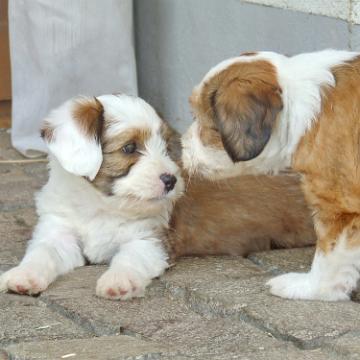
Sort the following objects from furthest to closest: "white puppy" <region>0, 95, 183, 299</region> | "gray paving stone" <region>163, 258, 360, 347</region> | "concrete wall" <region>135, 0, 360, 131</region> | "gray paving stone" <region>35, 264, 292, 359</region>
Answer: "concrete wall" <region>135, 0, 360, 131</region> → "white puppy" <region>0, 95, 183, 299</region> → "gray paving stone" <region>163, 258, 360, 347</region> → "gray paving stone" <region>35, 264, 292, 359</region>

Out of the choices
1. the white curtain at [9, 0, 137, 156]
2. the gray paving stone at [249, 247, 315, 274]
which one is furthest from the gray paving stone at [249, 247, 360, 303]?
the white curtain at [9, 0, 137, 156]

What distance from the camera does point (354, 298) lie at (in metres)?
4.65

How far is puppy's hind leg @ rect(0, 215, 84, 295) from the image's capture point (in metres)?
4.71

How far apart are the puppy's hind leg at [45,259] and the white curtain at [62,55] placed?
2.39 m

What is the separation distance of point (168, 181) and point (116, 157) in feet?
1.03

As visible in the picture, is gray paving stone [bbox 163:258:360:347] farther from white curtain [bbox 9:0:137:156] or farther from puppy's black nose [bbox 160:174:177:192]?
white curtain [bbox 9:0:137:156]

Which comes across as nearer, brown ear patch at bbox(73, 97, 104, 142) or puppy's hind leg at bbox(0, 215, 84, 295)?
puppy's hind leg at bbox(0, 215, 84, 295)

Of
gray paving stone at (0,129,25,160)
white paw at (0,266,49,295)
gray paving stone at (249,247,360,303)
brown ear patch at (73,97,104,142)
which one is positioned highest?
brown ear patch at (73,97,104,142)

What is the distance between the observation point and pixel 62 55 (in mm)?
7648

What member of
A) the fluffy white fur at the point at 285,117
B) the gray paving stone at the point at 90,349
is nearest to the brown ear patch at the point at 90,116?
the fluffy white fur at the point at 285,117

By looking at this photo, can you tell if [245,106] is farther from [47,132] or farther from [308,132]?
[47,132]

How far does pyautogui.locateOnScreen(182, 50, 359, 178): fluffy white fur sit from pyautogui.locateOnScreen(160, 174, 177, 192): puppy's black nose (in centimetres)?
27

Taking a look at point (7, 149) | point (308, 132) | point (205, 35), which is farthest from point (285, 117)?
point (7, 149)

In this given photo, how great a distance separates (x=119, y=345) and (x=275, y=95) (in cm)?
125
